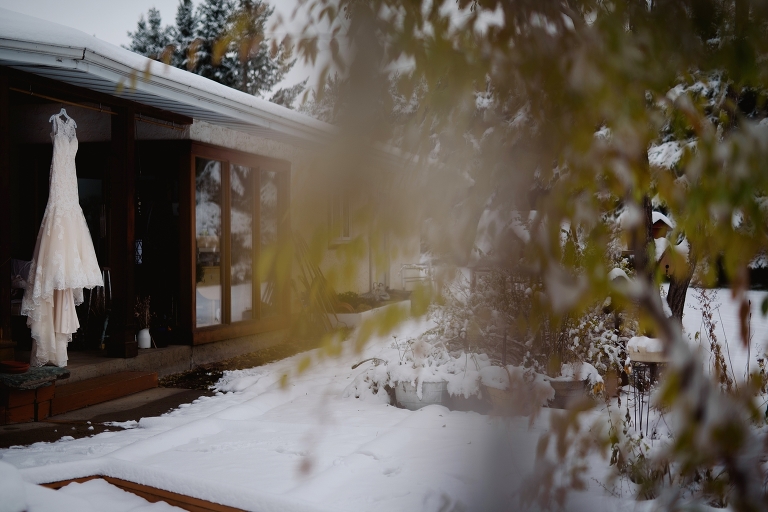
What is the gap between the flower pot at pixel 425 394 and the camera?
5250mm

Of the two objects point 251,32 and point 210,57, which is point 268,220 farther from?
point 210,57

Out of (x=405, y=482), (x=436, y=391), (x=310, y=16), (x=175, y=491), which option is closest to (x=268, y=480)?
(x=175, y=491)

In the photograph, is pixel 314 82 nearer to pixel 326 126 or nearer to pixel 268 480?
pixel 326 126

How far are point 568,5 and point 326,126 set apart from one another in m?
0.64

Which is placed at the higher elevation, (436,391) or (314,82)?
(314,82)

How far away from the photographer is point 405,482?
3.35m

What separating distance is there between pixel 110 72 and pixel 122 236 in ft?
5.85

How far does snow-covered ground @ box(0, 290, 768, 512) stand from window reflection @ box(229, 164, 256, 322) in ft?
10.2

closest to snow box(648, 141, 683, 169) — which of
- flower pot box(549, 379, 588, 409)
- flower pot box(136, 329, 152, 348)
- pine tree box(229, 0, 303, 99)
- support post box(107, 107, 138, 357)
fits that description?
pine tree box(229, 0, 303, 99)

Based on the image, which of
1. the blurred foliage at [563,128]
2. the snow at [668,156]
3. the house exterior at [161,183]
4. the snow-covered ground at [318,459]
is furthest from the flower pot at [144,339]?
the blurred foliage at [563,128]

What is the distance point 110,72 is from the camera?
5430 millimetres

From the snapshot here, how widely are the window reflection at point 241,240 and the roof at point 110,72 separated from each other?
3.62ft

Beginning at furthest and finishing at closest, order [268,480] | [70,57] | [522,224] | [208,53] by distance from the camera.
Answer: [208,53] → [70,57] → [268,480] → [522,224]

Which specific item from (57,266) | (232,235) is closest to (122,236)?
(57,266)
